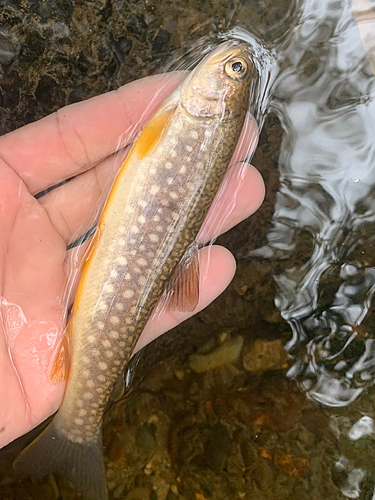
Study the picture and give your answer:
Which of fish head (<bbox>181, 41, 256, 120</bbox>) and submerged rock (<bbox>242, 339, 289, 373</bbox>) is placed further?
submerged rock (<bbox>242, 339, 289, 373</bbox>)

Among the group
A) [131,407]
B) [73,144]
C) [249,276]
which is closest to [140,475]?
[131,407]

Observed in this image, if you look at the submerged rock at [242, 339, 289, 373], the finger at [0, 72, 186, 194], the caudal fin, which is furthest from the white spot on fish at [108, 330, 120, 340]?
the submerged rock at [242, 339, 289, 373]

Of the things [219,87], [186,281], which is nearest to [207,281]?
[186,281]

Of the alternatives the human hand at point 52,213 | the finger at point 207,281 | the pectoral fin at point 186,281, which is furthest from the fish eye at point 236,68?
the finger at point 207,281

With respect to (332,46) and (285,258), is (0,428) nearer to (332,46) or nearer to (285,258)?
(285,258)

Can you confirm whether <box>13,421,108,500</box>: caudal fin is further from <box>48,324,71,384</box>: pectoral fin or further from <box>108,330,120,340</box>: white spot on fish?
<box>108,330,120,340</box>: white spot on fish

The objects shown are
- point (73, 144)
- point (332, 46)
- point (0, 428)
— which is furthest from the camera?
point (332, 46)
